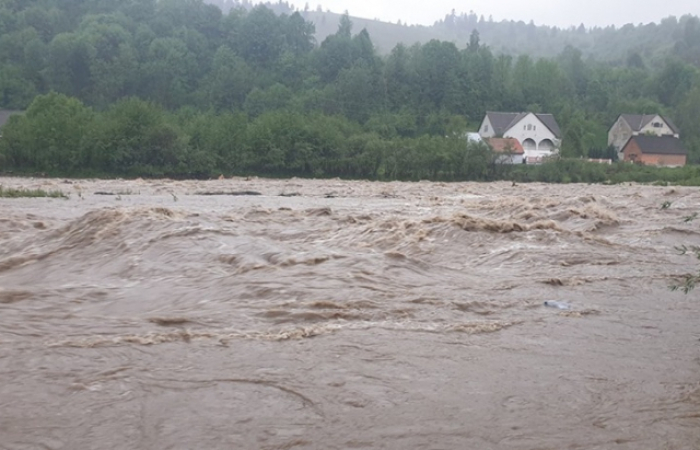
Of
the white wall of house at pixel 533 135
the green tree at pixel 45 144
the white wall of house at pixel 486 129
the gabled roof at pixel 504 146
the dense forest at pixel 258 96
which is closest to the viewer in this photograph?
the green tree at pixel 45 144

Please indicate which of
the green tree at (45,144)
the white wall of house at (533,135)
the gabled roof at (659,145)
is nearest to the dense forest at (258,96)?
the green tree at (45,144)

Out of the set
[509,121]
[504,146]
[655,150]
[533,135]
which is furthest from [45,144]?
[655,150]

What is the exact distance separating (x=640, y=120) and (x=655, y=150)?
14.2 metres

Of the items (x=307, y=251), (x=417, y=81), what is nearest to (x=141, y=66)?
(x=417, y=81)

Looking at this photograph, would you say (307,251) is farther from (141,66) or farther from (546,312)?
(141,66)

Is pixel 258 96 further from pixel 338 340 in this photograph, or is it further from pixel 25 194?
pixel 338 340

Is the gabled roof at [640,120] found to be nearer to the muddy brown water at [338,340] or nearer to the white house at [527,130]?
the white house at [527,130]

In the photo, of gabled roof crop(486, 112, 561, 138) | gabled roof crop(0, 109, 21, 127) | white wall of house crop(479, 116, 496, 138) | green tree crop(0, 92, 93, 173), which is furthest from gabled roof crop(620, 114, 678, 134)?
gabled roof crop(0, 109, 21, 127)

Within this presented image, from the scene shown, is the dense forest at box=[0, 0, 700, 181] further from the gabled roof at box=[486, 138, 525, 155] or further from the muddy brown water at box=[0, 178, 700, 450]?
the muddy brown water at box=[0, 178, 700, 450]

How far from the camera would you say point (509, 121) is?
272ft

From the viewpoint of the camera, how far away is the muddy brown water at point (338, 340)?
550cm

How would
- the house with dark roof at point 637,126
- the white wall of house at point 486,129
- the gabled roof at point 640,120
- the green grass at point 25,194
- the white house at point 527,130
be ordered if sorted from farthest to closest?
the gabled roof at point 640,120, the house with dark roof at point 637,126, the white wall of house at point 486,129, the white house at point 527,130, the green grass at point 25,194

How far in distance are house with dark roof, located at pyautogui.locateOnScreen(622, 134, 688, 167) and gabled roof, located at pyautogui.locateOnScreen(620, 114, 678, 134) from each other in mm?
8912

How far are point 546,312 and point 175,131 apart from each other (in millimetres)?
45013
